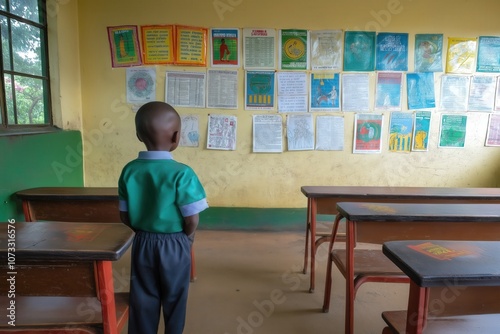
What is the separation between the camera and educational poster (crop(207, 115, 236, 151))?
10.9 ft

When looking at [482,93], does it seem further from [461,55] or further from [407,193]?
[407,193]

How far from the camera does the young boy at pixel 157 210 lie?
3.95 ft

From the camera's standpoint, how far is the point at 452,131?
341cm

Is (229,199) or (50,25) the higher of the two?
(50,25)

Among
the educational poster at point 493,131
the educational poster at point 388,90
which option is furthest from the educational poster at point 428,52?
the educational poster at point 493,131

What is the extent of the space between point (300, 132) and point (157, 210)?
2.37 m

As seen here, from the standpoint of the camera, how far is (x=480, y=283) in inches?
34.0

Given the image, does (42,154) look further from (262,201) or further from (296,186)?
(296,186)

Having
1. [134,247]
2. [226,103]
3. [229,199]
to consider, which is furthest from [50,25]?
[134,247]

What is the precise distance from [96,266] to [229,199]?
244cm

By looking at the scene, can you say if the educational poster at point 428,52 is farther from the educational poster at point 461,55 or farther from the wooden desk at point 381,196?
the wooden desk at point 381,196

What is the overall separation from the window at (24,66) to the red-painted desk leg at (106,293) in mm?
1726

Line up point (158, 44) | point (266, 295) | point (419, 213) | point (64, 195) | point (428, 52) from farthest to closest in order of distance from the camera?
1. point (428, 52)
2. point (158, 44)
3. point (266, 295)
4. point (64, 195)
5. point (419, 213)

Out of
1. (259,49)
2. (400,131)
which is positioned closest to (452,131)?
(400,131)
